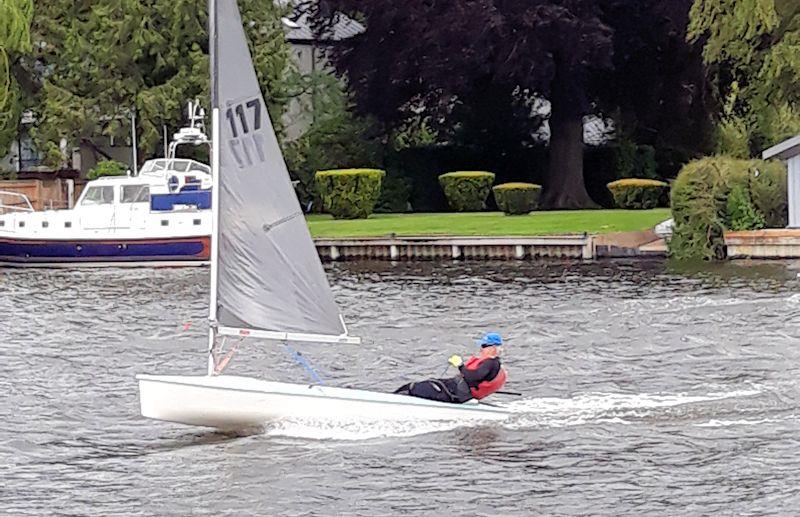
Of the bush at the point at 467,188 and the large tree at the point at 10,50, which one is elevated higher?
the large tree at the point at 10,50

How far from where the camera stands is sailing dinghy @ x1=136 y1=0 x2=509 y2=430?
790 inches

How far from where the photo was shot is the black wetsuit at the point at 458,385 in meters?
20.8

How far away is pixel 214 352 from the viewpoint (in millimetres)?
20484

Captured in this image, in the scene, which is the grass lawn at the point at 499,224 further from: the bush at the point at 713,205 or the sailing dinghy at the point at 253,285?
the sailing dinghy at the point at 253,285

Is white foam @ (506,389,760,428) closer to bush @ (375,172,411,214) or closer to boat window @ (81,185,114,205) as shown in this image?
boat window @ (81,185,114,205)

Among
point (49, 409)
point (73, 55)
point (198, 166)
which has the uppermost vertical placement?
point (73, 55)

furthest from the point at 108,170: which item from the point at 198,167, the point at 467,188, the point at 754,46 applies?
the point at 754,46

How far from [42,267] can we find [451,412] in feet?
111

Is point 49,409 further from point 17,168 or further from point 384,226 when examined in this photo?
point 17,168

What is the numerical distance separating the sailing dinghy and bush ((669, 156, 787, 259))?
1053 inches

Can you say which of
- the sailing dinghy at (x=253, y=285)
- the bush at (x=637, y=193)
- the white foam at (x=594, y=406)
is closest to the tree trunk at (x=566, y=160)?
the bush at (x=637, y=193)

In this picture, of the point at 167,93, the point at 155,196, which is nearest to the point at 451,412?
the point at 155,196

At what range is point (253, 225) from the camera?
2072cm

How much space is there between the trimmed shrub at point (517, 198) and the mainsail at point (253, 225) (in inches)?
1392
